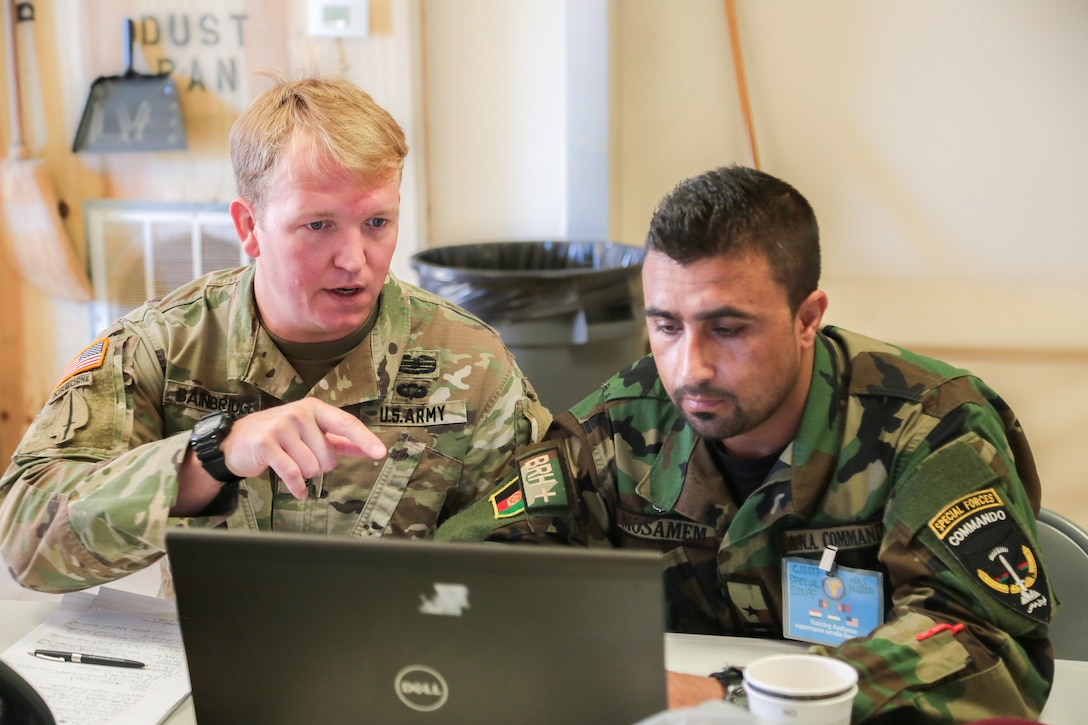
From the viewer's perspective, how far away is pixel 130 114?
3.22m

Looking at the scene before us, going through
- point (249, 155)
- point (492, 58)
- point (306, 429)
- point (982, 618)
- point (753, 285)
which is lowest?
point (982, 618)

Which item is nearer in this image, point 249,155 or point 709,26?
point 249,155

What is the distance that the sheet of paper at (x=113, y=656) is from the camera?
1219 millimetres

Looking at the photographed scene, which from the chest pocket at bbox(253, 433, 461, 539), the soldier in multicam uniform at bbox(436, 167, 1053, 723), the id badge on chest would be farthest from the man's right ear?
the id badge on chest

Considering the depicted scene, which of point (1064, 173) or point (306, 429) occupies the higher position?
point (1064, 173)

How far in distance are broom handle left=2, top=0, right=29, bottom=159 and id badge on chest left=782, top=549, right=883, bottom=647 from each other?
281cm

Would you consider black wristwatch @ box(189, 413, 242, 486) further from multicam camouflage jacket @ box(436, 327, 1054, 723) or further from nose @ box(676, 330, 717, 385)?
nose @ box(676, 330, 717, 385)

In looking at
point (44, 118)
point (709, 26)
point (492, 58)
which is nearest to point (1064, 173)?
point (709, 26)

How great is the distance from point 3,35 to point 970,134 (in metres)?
2.89

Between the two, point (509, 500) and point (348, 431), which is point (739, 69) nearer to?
point (509, 500)

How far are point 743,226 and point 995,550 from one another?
52 centimetres

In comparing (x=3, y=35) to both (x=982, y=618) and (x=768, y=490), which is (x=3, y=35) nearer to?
(x=768, y=490)

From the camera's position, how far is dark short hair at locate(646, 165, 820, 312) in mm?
1461

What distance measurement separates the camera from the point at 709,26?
125 inches
